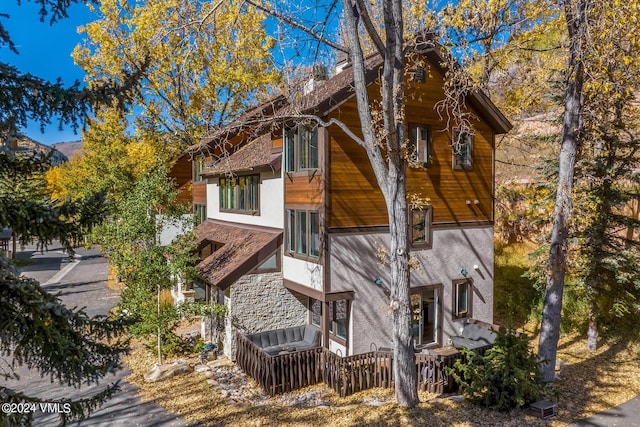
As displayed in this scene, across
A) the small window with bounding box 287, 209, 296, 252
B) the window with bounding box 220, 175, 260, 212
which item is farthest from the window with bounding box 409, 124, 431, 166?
the window with bounding box 220, 175, 260, 212

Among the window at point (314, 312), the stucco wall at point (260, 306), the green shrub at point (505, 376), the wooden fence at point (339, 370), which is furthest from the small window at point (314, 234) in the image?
the green shrub at point (505, 376)

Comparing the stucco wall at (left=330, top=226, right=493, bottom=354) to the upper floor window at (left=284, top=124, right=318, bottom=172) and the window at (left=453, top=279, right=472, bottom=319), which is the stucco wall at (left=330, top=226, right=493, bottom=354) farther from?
the upper floor window at (left=284, top=124, right=318, bottom=172)

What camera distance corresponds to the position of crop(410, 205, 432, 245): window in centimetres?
1427

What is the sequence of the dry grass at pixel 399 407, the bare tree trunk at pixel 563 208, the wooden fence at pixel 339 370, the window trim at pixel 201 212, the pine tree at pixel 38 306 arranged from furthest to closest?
the window trim at pixel 201 212, the wooden fence at pixel 339 370, the bare tree trunk at pixel 563 208, the dry grass at pixel 399 407, the pine tree at pixel 38 306

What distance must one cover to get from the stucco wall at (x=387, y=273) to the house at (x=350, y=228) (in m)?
0.04

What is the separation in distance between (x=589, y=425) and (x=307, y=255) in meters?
8.32

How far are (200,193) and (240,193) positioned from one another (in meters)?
6.31

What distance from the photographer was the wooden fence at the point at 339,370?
11.3 metres

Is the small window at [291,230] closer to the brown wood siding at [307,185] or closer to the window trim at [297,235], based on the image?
the window trim at [297,235]

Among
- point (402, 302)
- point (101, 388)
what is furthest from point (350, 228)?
point (101, 388)

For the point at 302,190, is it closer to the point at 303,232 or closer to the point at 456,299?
the point at 303,232

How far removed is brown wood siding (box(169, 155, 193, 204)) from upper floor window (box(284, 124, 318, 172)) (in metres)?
13.8

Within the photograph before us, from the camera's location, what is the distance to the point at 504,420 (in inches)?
357

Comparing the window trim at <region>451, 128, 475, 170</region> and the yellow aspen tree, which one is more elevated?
the yellow aspen tree
